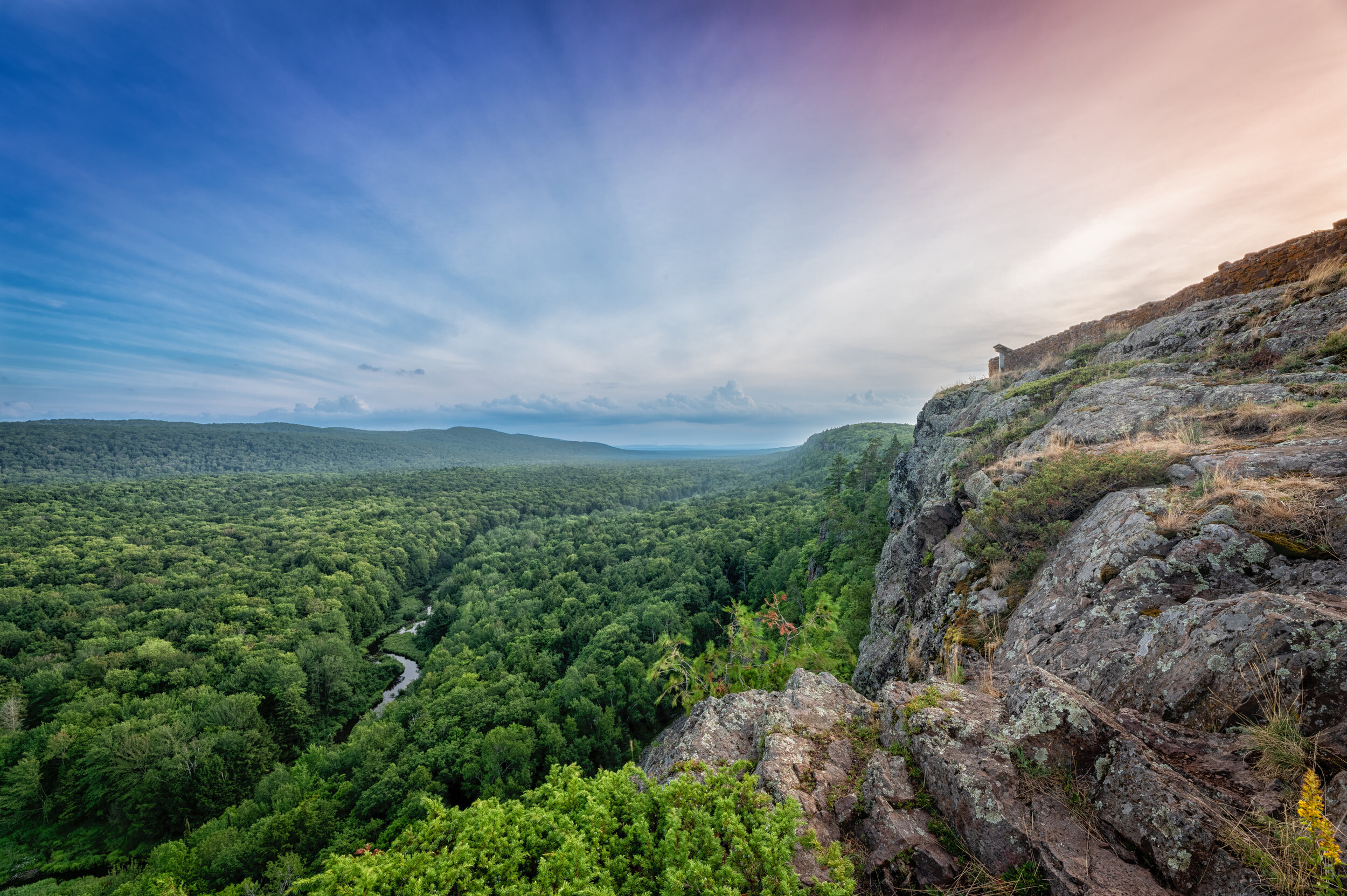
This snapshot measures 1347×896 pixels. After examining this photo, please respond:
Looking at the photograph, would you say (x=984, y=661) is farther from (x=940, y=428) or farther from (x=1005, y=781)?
(x=940, y=428)

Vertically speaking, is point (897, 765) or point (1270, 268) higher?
point (1270, 268)

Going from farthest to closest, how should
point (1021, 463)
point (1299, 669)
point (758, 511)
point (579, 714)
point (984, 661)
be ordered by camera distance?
1. point (758, 511)
2. point (579, 714)
3. point (1021, 463)
4. point (984, 661)
5. point (1299, 669)

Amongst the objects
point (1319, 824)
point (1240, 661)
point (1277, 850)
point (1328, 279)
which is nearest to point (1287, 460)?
point (1240, 661)

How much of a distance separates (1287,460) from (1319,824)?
7.42 meters

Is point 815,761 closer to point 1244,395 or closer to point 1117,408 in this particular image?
point 1117,408

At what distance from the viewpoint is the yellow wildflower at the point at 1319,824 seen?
269cm

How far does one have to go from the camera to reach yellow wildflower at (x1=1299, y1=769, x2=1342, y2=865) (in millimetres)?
2693

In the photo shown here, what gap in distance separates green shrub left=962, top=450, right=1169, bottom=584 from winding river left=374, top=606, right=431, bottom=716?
156 ft

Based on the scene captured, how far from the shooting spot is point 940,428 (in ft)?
89.4

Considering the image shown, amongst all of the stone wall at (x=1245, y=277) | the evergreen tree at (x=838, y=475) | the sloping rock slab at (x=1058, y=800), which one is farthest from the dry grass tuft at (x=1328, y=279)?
the evergreen tree at (x=838, y=475)

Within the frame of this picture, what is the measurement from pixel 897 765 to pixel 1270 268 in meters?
23.1

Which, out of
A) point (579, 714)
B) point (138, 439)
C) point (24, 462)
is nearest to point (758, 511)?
point (579, 714)

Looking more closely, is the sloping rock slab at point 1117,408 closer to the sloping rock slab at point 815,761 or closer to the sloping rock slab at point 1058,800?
the sloping rock slab at point 1058,800

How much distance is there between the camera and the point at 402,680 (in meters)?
48.0
